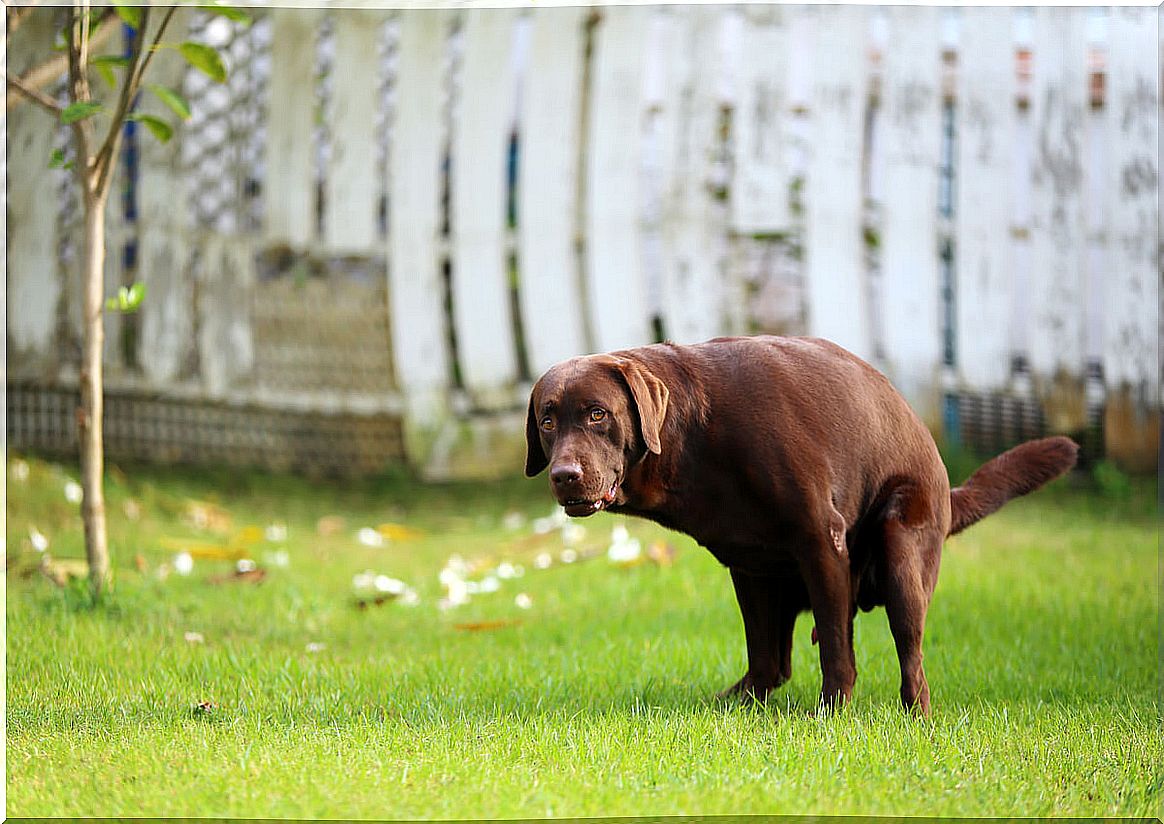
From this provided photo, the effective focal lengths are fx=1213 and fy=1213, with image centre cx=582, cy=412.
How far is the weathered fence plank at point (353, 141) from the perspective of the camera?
8562 mm

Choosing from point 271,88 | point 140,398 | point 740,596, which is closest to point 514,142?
point 271,88

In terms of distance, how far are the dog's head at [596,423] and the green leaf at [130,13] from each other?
2.19m

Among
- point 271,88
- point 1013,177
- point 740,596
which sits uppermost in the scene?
point 271,88

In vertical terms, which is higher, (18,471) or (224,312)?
(224,312)

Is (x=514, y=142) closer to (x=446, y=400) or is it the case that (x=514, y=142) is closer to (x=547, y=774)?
(x=446, y=400)

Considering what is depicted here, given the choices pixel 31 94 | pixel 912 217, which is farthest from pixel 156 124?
pixel 912 217

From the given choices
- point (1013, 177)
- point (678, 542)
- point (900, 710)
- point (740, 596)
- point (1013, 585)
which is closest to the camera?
point (900, 710)

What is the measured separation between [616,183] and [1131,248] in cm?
337

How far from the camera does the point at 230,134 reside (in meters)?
8.58

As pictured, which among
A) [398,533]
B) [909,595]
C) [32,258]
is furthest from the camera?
[32,258]

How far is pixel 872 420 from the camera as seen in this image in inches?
140

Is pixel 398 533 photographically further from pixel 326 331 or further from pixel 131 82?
pixel 131 82

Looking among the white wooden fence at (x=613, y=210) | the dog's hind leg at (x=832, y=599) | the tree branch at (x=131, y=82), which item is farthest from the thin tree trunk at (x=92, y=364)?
the white wooden fence at (x=613, y=210)

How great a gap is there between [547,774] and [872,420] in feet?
4.62
